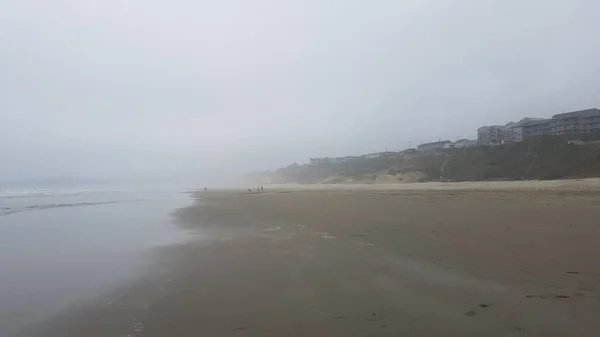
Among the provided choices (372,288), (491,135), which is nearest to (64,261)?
(372,288)

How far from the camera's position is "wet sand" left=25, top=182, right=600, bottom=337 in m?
3.75

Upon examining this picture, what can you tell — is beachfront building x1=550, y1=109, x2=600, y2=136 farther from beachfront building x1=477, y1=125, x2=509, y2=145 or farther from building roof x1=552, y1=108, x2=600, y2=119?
beachfront building x1=477, y1=125, x2=509, y2=145

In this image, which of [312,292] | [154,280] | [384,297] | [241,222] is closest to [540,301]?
[384,297]

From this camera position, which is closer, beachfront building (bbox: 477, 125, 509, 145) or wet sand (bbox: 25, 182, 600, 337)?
wet sand (bbox: 25, 182, 600, 337)

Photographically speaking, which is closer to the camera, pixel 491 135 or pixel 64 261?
pixel 64 261

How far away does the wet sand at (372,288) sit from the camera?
3.75 meters

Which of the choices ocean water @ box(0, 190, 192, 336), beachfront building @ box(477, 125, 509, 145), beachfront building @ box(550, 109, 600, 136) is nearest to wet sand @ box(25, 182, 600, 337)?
ocean water @ box(0, 190, 192, 336)

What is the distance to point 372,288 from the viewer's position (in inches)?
199

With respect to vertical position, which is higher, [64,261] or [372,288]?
[64,261]

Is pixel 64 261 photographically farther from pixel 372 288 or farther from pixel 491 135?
pixel 491 135

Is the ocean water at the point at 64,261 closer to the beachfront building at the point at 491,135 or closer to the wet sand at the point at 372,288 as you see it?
the wet sand at the point at 372,288

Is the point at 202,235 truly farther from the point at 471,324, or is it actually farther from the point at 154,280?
the point at 471,324

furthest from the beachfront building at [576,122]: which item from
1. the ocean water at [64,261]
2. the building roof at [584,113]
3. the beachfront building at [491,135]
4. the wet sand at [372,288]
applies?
the ocean water at [64,261]

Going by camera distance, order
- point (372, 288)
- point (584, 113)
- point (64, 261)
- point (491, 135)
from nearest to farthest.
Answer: point (372, 288), point (64, 261), point (584, 113), point (491, 135)
